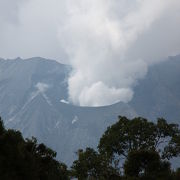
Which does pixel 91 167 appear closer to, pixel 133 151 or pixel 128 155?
pixel 128 155

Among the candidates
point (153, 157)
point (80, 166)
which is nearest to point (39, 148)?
point (80, 166)

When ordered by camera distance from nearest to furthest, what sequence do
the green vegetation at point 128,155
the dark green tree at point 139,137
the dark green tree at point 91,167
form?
the green vegetation at point 128,155 < the dark green tree at point 139,137 < the dark green tree at point 91,167

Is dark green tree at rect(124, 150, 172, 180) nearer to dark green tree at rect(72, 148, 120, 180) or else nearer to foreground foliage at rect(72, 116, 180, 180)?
foreground foliage at rect(72, 116, 180, 180)

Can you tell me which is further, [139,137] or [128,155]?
[139,137]

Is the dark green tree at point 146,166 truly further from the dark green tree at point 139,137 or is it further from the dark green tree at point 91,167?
the dark green tree at point 91,167

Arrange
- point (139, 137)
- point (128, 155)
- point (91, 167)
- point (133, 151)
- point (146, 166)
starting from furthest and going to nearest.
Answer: point (91, 167) → point (139, 137) → point (146, 166) → point (128, 155) → point (133, 151)

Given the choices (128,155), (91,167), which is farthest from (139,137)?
(91,167)

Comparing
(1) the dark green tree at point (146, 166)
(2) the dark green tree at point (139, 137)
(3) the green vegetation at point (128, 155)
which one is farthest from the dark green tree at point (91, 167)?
(1) the dark green tree at point (146, 166)

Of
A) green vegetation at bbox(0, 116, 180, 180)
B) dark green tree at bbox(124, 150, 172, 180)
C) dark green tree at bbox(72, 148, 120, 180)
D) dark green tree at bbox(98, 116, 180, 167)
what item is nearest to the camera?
green vegetation at bbox(0, 116, 180, 180)

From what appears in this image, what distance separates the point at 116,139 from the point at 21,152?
31.2 meters

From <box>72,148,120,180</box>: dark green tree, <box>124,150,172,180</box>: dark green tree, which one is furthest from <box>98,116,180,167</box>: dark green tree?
<box>124,150,172,180</box>: dark green tree

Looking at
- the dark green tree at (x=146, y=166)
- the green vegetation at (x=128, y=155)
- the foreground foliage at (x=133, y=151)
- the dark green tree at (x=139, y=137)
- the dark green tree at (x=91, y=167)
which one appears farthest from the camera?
the dark green tree at (x=91, y=167)

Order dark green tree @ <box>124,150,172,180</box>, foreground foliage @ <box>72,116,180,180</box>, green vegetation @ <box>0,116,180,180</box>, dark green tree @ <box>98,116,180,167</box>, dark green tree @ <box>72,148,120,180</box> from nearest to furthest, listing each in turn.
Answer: green vegetation @ <box>0,116,180,180</box> → dark green tree @ <box>124,150,172,180</box> → foreground foliage @ <box>72,116,180,180</box> → dark green tree @ <box>98,116,180,167</box> → dark green tree @ <box>72,148,120,180</box>

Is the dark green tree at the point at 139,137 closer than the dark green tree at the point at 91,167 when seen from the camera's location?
Yes
